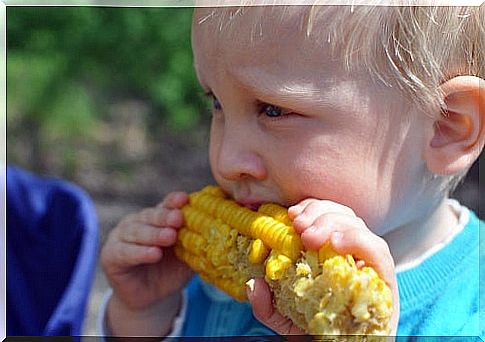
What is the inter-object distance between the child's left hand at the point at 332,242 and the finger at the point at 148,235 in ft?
0.64

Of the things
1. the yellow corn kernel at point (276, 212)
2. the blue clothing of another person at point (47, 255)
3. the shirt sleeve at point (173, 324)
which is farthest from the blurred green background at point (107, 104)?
the yellow corn kernel at point (276, 212)

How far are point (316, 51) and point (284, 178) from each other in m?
0.11

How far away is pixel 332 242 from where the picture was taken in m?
0.63

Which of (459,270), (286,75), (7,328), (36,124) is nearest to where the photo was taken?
(286,75)

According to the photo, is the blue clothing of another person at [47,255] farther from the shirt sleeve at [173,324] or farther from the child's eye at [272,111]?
the child's eye at [272,111]

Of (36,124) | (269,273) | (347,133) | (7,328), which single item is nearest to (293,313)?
(269,273)

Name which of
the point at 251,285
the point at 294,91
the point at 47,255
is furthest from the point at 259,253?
the point at 47,255

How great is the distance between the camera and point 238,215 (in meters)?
0.77

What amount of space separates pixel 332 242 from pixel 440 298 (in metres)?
0.22

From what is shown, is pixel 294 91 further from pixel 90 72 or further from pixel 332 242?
pixel 90 72

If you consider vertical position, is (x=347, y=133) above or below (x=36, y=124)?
above

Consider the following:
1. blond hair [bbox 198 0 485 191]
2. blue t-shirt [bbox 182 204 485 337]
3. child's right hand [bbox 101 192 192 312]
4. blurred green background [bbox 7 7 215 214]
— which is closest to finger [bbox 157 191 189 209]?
child's right hand [bbox 101 192 192 312]

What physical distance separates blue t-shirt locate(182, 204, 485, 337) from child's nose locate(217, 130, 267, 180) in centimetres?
16

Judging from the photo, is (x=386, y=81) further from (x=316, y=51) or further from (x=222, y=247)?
(x=222, y=247)
